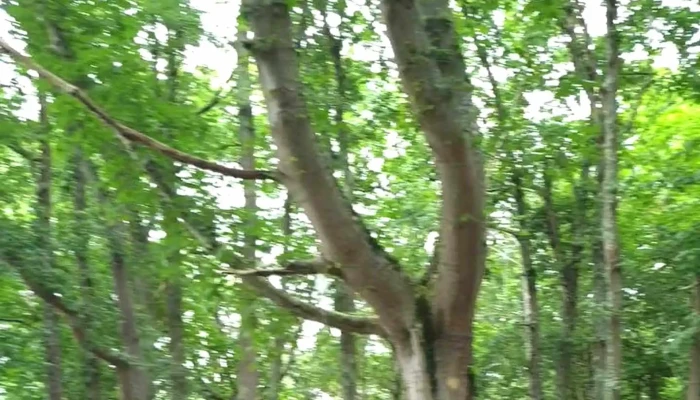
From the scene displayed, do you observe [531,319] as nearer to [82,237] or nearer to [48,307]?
[82,237]

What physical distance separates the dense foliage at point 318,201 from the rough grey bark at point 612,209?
44mm

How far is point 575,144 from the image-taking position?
720 centimetres

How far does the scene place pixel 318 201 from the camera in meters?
5.09

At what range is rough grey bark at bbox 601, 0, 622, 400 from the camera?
23.1 feet

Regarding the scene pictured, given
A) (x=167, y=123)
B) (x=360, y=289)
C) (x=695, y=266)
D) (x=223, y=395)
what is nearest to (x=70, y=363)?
(x=223, y=395)

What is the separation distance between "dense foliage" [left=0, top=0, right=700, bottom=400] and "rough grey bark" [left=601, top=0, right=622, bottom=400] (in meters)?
0.04

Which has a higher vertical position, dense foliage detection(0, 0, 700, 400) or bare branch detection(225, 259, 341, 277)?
dense foliage detection(0, 0, 700, 400)

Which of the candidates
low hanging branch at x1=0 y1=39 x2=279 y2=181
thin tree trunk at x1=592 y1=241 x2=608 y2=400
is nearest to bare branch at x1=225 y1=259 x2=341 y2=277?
low hanging branch at x1=0 y1=39 x2=279 y2=181

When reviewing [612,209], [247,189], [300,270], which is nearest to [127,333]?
[247,189]

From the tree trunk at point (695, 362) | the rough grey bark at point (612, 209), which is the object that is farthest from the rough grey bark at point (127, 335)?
the tree trunk at point (695, 362)

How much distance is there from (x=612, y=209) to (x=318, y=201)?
122 inches

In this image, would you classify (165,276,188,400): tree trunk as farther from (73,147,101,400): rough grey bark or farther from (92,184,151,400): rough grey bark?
(73,147,101,400): rough grey bark

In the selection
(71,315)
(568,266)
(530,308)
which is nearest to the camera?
(71,315)

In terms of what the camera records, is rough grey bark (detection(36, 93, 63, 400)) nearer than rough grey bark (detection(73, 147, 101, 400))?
Yes
